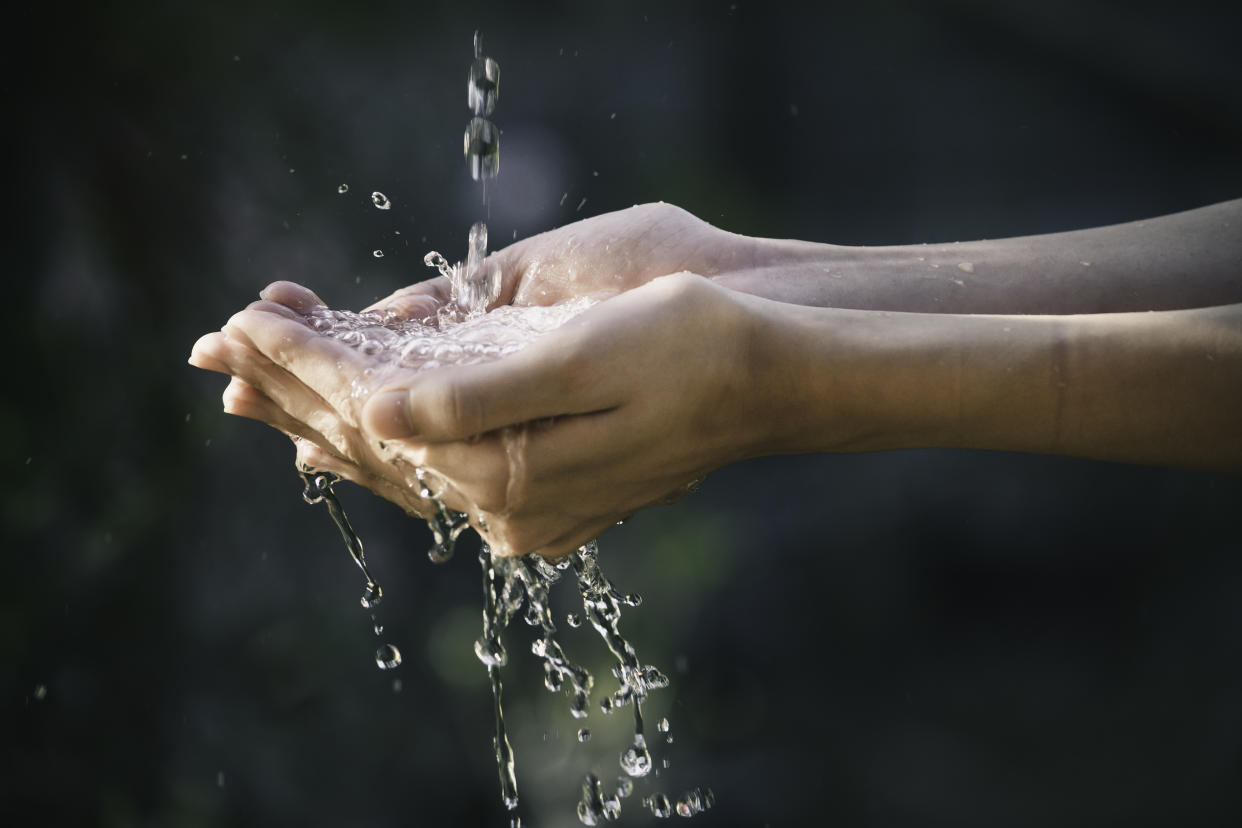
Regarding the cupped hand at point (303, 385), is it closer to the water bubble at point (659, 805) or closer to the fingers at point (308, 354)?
the fingers at point (308, 354)

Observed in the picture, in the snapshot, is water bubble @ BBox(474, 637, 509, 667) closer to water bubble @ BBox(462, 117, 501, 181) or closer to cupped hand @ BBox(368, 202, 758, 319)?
cupped hand @ BBox(368, 202, 758, 319)

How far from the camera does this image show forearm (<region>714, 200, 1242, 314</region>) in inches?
41.6

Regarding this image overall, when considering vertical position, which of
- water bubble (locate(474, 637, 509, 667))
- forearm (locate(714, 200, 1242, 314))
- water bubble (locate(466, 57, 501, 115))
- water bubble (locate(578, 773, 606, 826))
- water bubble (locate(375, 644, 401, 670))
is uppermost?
water bubble (locate(466, 57, 501, 115))

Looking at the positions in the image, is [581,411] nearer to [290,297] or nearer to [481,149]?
[290,297]

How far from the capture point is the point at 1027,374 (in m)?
0.84

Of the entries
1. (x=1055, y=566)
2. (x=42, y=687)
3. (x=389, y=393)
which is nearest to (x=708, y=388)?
(x=389, y=393)

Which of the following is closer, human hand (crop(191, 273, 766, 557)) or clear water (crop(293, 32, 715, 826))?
human hand (crop(191, 273, 766, 557))

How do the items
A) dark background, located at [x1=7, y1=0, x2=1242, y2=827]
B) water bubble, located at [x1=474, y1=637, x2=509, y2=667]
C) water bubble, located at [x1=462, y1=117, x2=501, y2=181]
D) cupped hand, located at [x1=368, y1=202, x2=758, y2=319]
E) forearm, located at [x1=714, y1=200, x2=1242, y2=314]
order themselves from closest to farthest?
water bubble, located at [x1=474, y1=637, x2=509, y2=667] < forearm, located at [x1=714, y1=200, x2=1242, y2=314] < cupped hand, located at [x1=368, y1=202, x2=758, y2=319] < water bubble, located at [x1=462, y1=117, x2=501, y2=181] < dark background, located at [x1=7, y1=0, x2=1242, y2=827]

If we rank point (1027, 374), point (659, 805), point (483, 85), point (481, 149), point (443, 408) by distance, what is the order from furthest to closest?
point (659, 805) → point (483, 85) → point (481, 149) → point (1027, 374) → point (443, 408)

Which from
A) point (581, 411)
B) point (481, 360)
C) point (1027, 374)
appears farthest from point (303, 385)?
point (1027, 374)

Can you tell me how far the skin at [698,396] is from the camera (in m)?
0.75

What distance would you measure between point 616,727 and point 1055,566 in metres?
0.88

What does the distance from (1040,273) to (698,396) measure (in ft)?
1.77

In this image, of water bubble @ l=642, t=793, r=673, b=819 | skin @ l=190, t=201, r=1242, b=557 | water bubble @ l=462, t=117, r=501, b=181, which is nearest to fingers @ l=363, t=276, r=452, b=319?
skin @ l=190, t=201, r=1242, b=557
